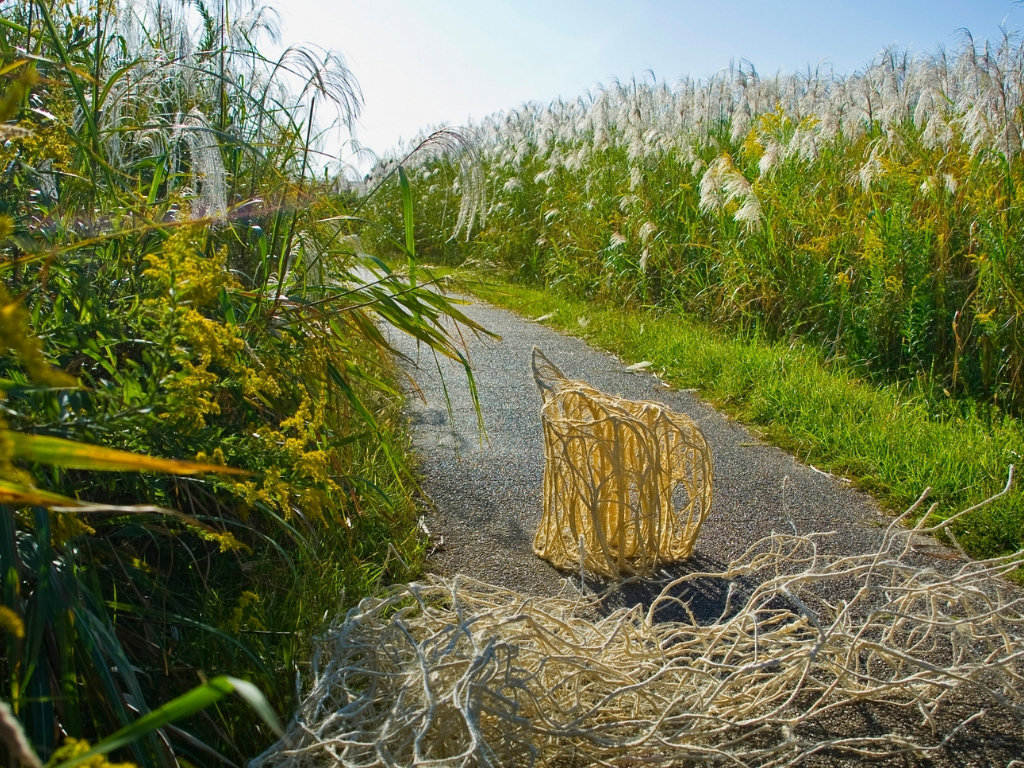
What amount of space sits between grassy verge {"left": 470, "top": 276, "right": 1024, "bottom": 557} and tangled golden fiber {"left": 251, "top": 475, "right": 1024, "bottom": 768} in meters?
1.06

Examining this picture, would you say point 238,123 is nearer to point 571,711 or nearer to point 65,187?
point 65,187

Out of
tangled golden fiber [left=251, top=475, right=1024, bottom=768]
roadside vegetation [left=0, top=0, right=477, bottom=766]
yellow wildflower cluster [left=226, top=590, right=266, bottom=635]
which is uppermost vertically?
roadside vegetation [left=0, top=0, right=477, bottom=766]

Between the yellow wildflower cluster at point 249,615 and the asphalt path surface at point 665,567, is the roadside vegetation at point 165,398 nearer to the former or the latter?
the yellow wildflower cluster at point 249,615

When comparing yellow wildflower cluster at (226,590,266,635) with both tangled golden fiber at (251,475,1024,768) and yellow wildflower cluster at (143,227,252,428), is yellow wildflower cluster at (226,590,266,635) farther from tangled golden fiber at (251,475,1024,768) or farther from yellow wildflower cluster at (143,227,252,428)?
yellow wildflower cluster at (143,227,252,428)

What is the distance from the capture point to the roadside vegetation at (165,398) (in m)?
1.42

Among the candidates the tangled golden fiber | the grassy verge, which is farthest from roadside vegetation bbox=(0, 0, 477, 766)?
the grassy verge

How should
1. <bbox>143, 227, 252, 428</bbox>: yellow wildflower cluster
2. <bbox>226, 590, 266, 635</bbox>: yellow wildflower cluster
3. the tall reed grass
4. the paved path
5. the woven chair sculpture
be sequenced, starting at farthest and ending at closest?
the tall reed grass
the paved path
the woven chair sculpture
<bbox>226, 590, 266, 635</bbox>: yellow wildflower cluster
<bbox>143, 227, 252, 428</bbox>: yellow wildflower cluster

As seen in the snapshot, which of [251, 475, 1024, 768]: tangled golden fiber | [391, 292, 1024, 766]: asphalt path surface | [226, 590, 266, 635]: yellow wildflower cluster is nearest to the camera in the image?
[251, 475, 1024, 768]: tangled golden fiber

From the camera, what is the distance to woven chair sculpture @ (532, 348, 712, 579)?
9.28 feet

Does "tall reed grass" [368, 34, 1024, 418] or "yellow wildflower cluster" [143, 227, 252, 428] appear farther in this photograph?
"tall reed grass" [368, 34, 1024, 418]

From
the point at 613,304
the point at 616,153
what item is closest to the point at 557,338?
the point at 613,304

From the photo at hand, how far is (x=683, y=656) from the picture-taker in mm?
2211

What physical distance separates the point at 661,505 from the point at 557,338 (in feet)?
12.9

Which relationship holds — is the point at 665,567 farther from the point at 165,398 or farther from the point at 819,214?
the point at 819,214
